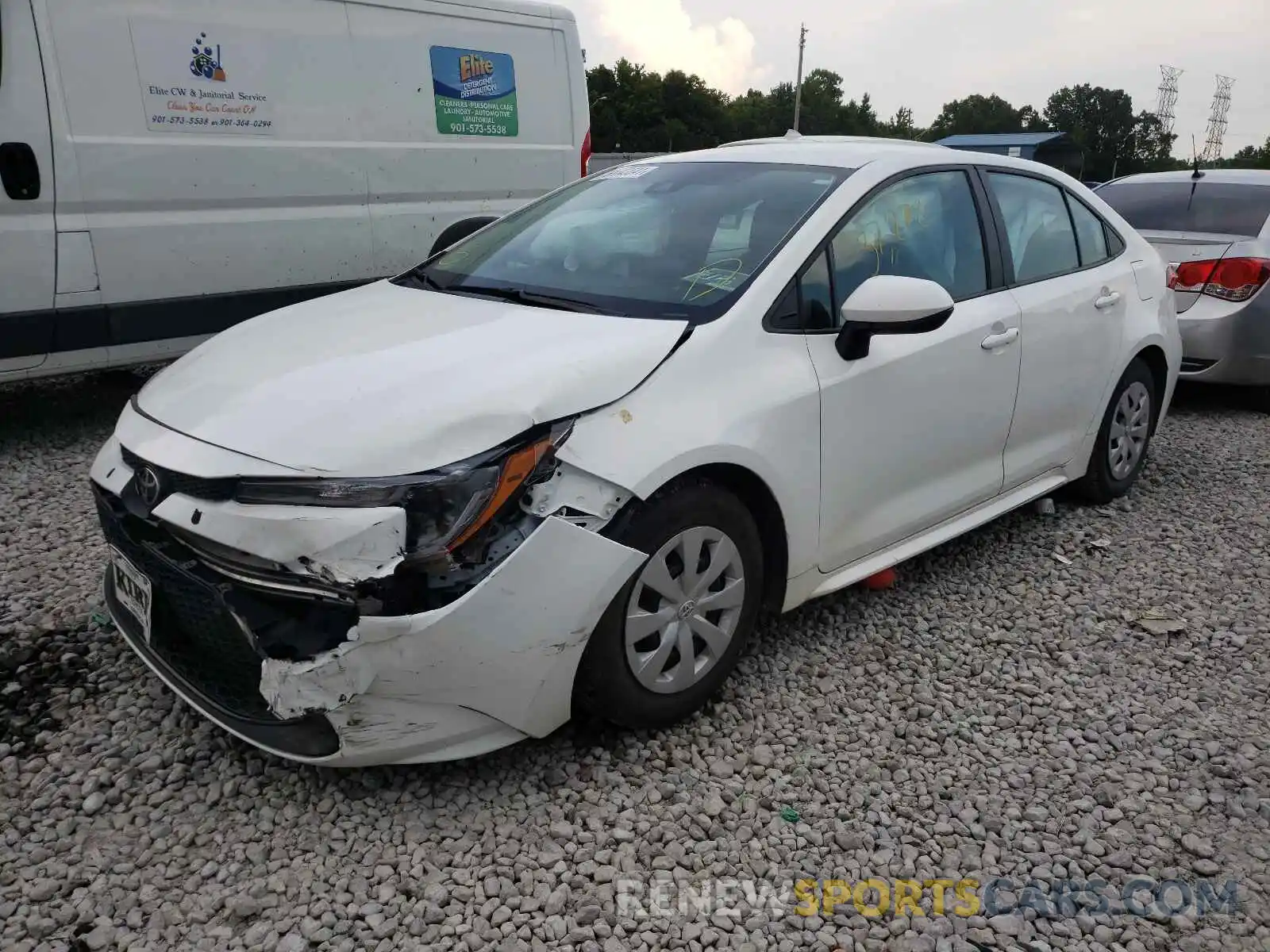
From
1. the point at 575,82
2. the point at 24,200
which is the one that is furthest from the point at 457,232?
the point at 24,200

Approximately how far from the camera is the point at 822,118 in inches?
3536

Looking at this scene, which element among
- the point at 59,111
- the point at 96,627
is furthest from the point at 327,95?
the point at 96,627

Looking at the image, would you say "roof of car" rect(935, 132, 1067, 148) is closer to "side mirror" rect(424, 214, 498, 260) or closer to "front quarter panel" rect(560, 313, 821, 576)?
"side mirror" rect(424, 214, 498, 260)

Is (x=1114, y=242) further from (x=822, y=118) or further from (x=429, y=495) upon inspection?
(x=822, y=118)

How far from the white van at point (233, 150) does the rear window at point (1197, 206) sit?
4.01m

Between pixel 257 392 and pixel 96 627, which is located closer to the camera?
pixel 257 392

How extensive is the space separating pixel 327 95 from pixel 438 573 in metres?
4.41

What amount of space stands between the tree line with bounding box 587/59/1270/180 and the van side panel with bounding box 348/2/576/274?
55.3m

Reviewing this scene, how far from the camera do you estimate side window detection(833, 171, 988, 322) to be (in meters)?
3.07

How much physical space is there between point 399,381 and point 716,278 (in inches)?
39.0

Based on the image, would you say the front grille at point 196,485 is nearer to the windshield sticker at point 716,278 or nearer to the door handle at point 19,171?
the windshield sticker at point 716,278

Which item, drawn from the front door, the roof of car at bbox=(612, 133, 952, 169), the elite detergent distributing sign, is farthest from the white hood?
the elite detergent distributing sign

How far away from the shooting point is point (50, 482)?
4543 mm

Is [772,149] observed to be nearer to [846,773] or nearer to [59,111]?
[846,773]
